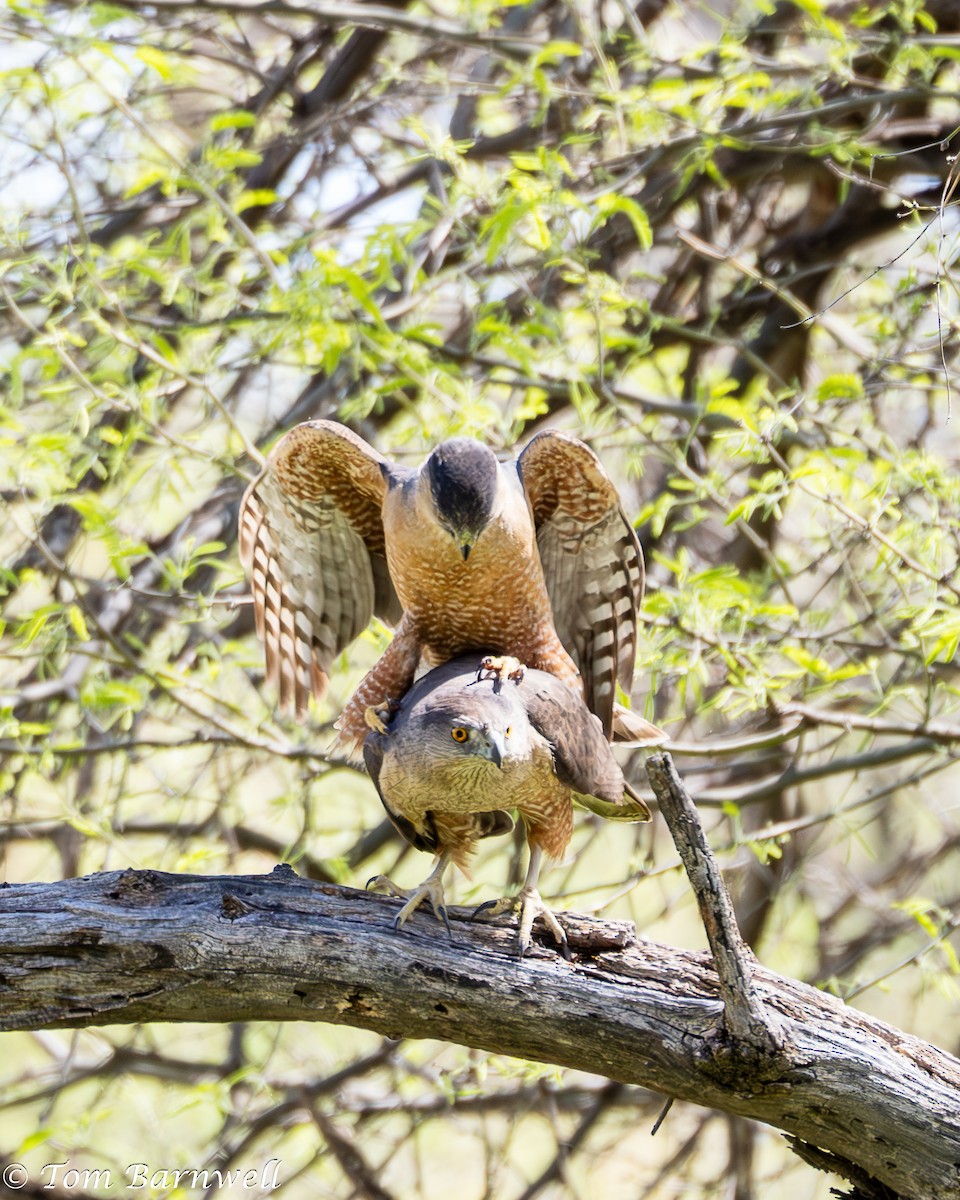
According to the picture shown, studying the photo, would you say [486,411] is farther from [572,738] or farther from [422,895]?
[422,895]

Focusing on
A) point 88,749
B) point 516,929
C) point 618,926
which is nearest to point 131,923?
point 516,929

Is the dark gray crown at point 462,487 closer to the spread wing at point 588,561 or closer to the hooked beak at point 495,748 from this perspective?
the spread wing at point 588,561

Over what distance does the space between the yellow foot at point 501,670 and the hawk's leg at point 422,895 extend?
1.81 feet

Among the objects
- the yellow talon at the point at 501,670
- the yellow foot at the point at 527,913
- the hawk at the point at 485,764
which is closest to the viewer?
the yellow foot at the point at 527,913

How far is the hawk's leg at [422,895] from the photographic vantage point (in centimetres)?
327

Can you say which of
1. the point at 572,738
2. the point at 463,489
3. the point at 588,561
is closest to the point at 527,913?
the point at 572,738

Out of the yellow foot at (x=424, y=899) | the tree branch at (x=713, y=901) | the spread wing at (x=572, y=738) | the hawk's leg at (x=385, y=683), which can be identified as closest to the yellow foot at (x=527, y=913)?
the yellow foot at (x=424, y=899)

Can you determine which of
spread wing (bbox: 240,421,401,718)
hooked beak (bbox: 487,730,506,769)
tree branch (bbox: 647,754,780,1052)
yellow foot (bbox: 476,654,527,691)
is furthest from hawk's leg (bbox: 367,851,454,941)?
spread wing (bbox: 240,421,401,718)

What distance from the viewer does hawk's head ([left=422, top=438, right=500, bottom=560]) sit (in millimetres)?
3492

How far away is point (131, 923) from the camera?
313 cm

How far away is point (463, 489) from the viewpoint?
3.49 metres

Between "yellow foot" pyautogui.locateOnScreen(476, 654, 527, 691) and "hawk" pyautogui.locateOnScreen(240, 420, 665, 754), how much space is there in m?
0.19

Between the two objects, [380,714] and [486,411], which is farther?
[486,411]

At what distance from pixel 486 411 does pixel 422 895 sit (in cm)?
200
